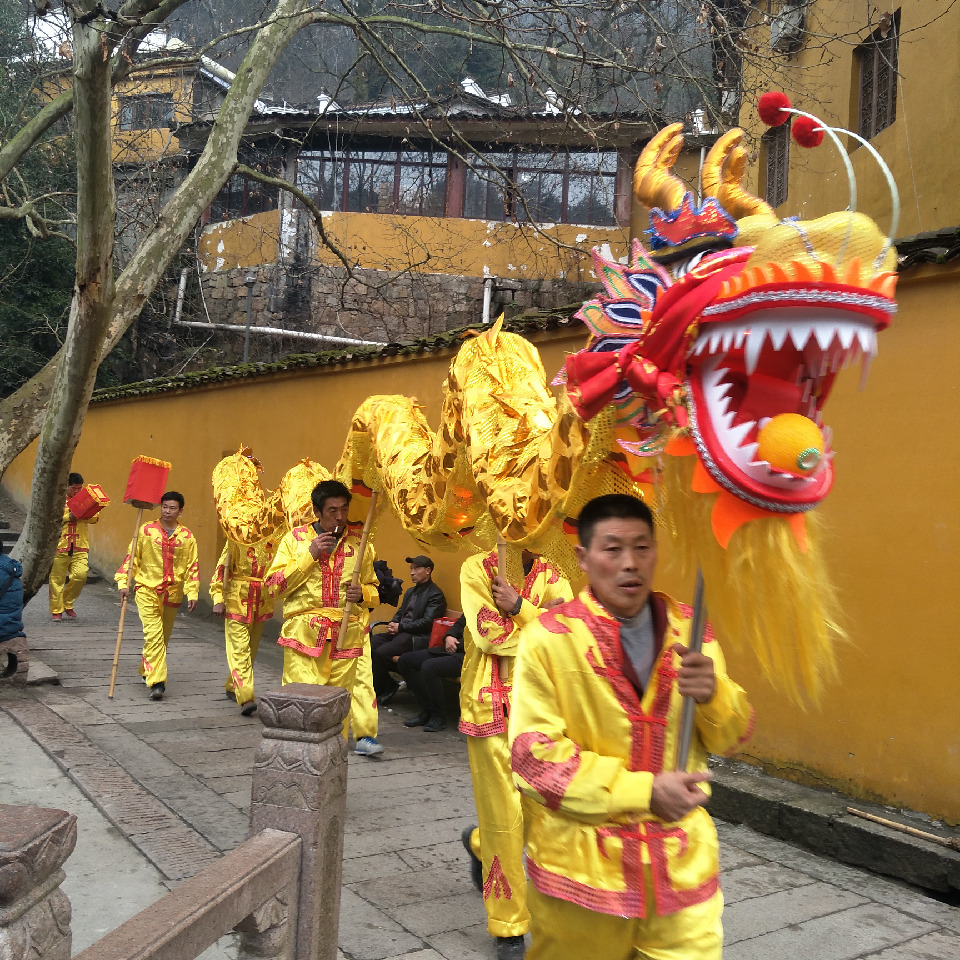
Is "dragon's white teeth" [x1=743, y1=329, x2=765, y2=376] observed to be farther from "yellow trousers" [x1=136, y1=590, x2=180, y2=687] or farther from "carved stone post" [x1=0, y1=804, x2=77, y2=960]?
"yellow trousers" [x1=136, y1=590, x2=180, y2=687]

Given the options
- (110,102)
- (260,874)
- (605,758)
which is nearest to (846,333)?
(605,758)

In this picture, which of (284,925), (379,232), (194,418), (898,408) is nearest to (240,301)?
(379,232)

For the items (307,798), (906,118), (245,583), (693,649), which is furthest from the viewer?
(906,118)

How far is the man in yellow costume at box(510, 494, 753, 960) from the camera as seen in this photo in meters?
2.06

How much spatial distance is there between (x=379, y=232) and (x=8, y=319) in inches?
271

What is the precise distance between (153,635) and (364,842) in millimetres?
4013

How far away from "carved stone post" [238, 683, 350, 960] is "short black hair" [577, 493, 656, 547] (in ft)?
3.80

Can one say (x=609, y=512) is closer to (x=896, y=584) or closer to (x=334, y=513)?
(x=896, y=584)

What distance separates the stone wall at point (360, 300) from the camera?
15.9 meters

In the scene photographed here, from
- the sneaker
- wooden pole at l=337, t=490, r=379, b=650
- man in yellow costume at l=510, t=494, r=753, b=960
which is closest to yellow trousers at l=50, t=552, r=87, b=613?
the sneaker

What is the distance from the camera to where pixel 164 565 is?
8.27 metres

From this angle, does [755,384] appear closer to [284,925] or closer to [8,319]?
[284,925]

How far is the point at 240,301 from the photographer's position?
57.9 ft

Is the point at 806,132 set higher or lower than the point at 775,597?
higher
